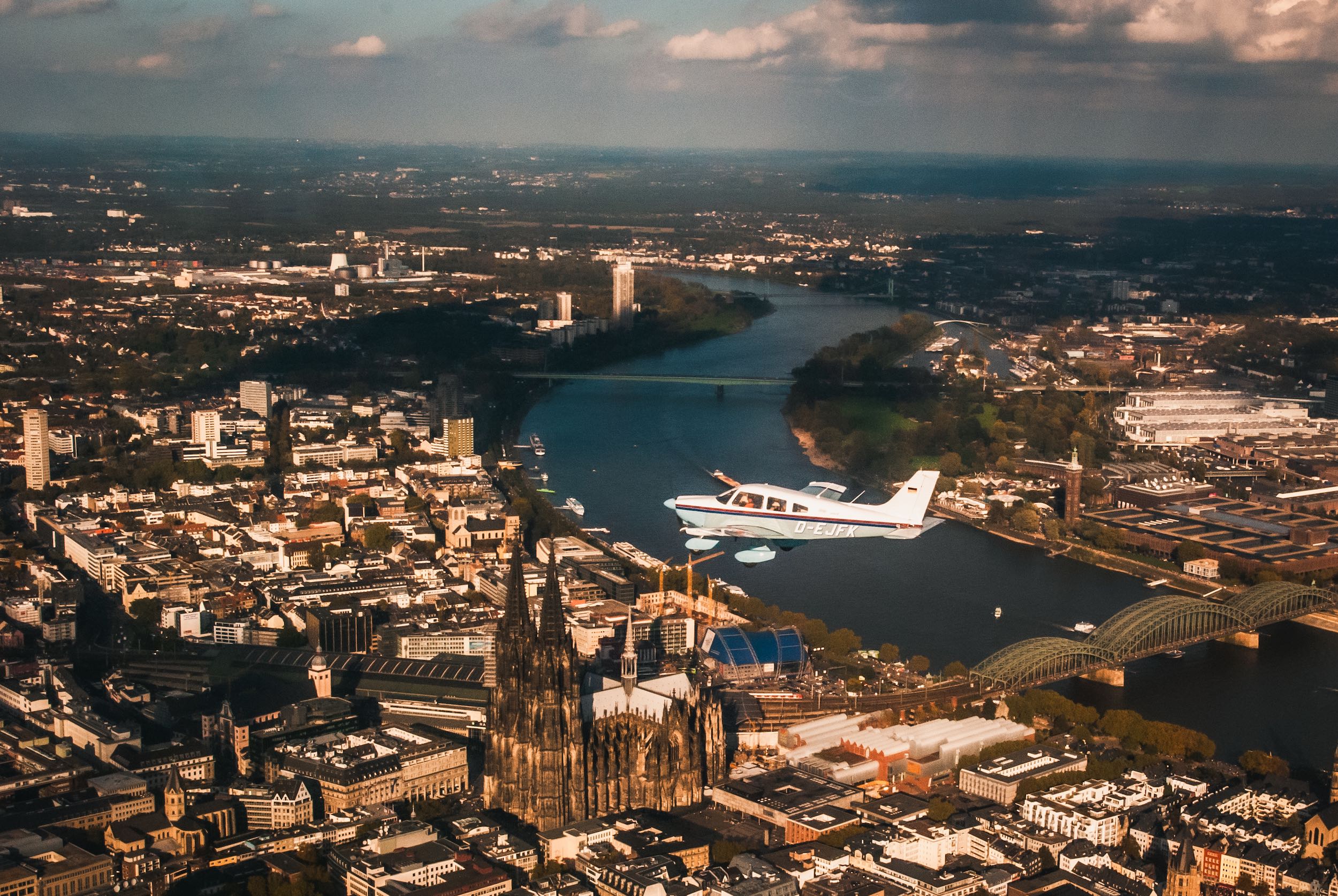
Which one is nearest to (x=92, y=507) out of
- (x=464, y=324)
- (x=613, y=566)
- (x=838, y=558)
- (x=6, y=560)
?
(x=6, y=560)

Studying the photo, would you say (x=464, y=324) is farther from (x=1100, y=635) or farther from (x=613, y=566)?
(x=1100, y=635)

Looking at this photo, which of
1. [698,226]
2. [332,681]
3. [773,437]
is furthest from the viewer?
[698,226]

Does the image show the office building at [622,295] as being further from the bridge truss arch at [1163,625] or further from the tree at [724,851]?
the tree at [724,851]

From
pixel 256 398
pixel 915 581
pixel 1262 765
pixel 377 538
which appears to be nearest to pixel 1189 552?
pixel 915 581

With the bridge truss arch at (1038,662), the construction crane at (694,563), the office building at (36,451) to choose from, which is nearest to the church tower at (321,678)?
the construction crane at (694,563)

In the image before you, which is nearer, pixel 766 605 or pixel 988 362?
pixel 766 605

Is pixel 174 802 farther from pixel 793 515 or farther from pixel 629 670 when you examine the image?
pixel 793 515
